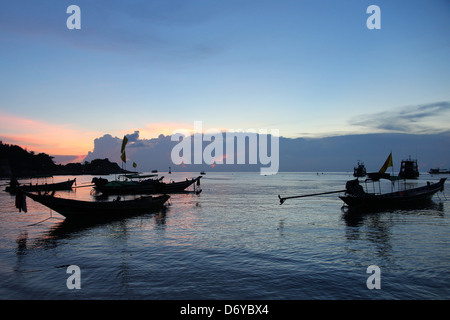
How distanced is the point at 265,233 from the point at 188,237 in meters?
5.21

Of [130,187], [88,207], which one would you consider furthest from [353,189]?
[130,187]

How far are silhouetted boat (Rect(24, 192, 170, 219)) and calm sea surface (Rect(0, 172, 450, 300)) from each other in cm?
130

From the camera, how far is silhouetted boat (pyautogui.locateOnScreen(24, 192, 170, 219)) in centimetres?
2266

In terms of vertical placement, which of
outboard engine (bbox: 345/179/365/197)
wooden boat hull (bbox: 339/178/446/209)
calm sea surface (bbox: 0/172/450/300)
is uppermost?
outboard engine (bbox: 345/179/365/197)

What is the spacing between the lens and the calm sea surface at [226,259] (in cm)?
979

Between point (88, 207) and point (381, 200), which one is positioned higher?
point (88, 207)

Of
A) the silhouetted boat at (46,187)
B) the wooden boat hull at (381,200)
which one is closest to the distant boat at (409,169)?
the wooden boat hull at (381,200)

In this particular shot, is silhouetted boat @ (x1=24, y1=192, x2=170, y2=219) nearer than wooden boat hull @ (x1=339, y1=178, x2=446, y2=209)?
Yes

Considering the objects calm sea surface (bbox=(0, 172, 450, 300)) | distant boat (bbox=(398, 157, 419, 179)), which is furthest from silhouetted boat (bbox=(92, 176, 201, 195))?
distant boat (bbox=(398, 157, 419, 179))

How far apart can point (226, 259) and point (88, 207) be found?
15891mm

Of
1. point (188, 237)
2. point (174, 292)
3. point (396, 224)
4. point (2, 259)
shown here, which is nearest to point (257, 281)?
point (174, 292)

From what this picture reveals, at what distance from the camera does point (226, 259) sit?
13305 mm

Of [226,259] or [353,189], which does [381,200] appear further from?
[226,259]

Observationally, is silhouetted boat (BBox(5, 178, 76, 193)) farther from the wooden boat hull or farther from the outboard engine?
the wooden boat hull
